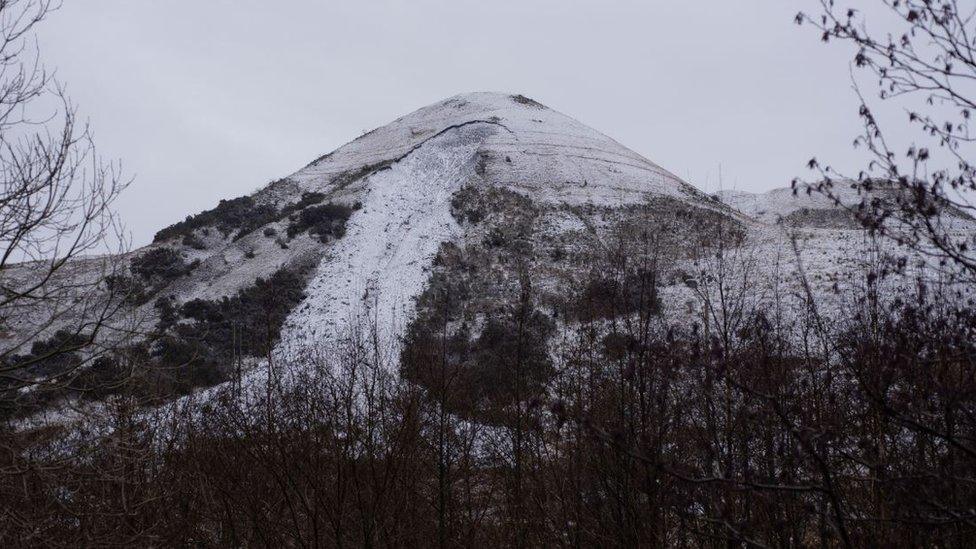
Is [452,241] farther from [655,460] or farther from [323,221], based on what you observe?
[655,460]

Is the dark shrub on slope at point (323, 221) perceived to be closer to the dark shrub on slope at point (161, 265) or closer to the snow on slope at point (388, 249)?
the snow on slope at point (388, 249)

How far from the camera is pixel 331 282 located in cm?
3061

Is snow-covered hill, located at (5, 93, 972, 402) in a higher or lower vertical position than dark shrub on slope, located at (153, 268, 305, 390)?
higher

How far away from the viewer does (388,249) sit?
111 ft

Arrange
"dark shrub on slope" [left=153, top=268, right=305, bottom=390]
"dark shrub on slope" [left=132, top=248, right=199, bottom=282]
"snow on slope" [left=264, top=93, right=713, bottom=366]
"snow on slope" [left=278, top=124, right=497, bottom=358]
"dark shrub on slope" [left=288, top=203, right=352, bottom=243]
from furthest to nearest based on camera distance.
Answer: "dark shrub on slope" [left=288, top=203, right=352, bottom=243]
"dark shrub on slope" [left=132, top=248, right=199, bottom=282]
"snow on slope" [left=264, top=93, right=713, bottom=366]
"snow on slope" [left=278, top=124, right=497, bottom=358]
"dark shrub on slope" [left=153, top=268, right=305, bottom=390]

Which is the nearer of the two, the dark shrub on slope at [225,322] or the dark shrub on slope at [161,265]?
the dark shrub on slope at [225,322]

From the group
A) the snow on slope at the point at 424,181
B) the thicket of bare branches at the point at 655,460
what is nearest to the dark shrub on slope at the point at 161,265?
the snow on slope at the point at 424,181

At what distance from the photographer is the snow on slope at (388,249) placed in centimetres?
2702

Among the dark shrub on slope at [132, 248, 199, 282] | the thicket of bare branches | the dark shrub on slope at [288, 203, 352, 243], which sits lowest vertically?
the thicket of bare branches

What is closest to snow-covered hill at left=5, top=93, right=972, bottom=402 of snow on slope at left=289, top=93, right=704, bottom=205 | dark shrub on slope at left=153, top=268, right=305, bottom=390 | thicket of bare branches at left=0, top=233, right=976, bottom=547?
dark shrub on slope at left=153, top=268, right=305, bottom=390

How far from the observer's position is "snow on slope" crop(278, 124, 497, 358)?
1064 inches

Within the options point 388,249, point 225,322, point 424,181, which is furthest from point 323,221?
point 225,322

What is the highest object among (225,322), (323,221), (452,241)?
(323,221)

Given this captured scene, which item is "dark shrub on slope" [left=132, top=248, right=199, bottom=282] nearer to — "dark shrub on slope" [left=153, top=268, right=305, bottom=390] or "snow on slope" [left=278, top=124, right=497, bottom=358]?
"dark shrub on slope" [left=153, top=268, right=305, bottom=390]
